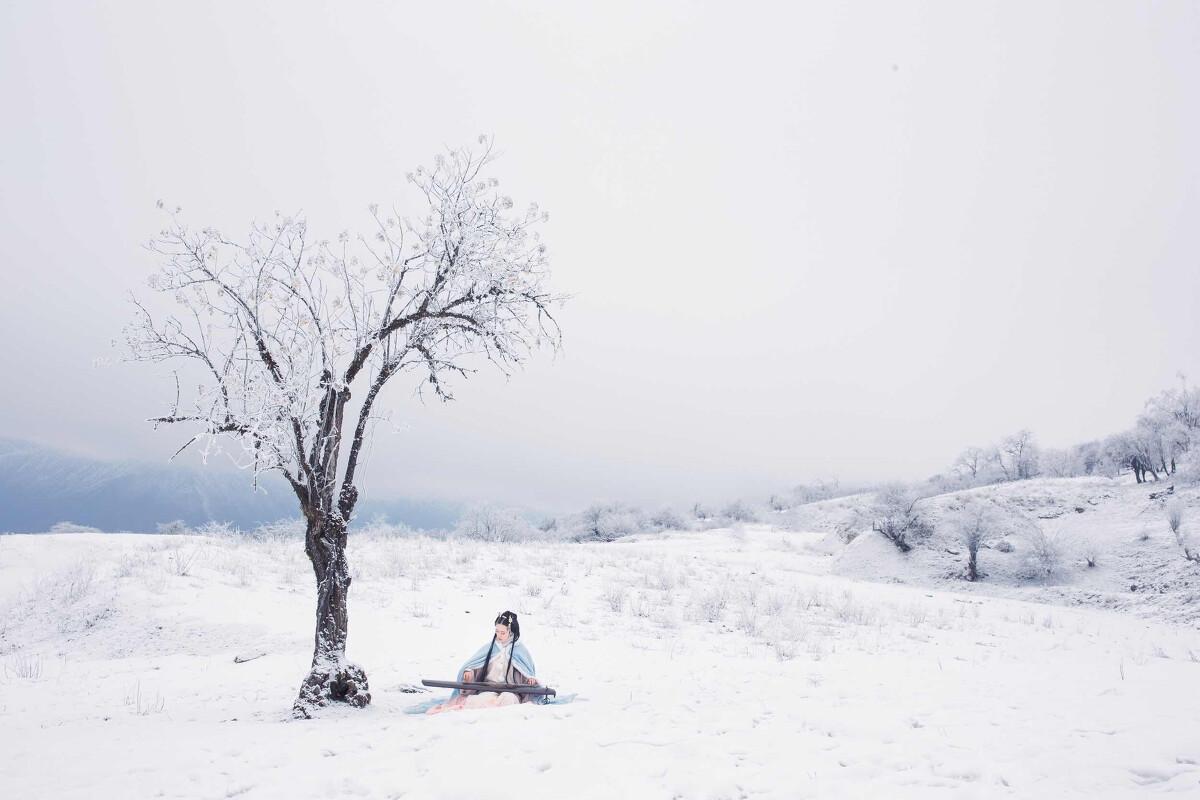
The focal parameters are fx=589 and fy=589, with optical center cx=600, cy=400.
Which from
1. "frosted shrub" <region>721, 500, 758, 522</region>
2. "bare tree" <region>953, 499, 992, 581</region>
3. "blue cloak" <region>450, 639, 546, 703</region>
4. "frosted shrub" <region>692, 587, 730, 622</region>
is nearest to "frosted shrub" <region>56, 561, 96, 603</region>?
"blue cloak" <region>450, 639, 546, 703</region>

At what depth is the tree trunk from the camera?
734 centimetres

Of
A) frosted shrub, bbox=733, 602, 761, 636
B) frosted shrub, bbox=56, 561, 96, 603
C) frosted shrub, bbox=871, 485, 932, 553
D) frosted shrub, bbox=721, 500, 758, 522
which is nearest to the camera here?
frosted shrub, bbox=56, 561, 96, 603

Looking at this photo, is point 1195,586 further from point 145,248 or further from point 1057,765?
point 145,248

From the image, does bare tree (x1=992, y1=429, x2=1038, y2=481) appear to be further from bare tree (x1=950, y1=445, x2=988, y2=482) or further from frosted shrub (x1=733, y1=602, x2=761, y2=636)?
frosted shrub (x1=733, y1=602, x2=761, y2=636)

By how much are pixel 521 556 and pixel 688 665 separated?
42.5 ft

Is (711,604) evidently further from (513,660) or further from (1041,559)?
(1041,559)

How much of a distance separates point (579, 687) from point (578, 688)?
2.9 inches

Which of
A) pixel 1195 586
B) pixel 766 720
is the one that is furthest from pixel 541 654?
pixel 1195 586

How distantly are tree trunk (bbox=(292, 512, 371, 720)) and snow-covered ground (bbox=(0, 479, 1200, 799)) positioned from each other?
31 centimetres

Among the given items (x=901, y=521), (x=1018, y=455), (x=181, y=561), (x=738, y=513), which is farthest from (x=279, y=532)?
(x=1018, y=455)

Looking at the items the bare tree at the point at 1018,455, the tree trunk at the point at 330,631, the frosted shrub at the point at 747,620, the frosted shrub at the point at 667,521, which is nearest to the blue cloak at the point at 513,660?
the tree trunk at the point at 330,631

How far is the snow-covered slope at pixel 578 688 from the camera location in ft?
15.8

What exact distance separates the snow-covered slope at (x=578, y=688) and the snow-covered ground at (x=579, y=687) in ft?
0.15

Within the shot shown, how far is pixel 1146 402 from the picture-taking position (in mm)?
45438
